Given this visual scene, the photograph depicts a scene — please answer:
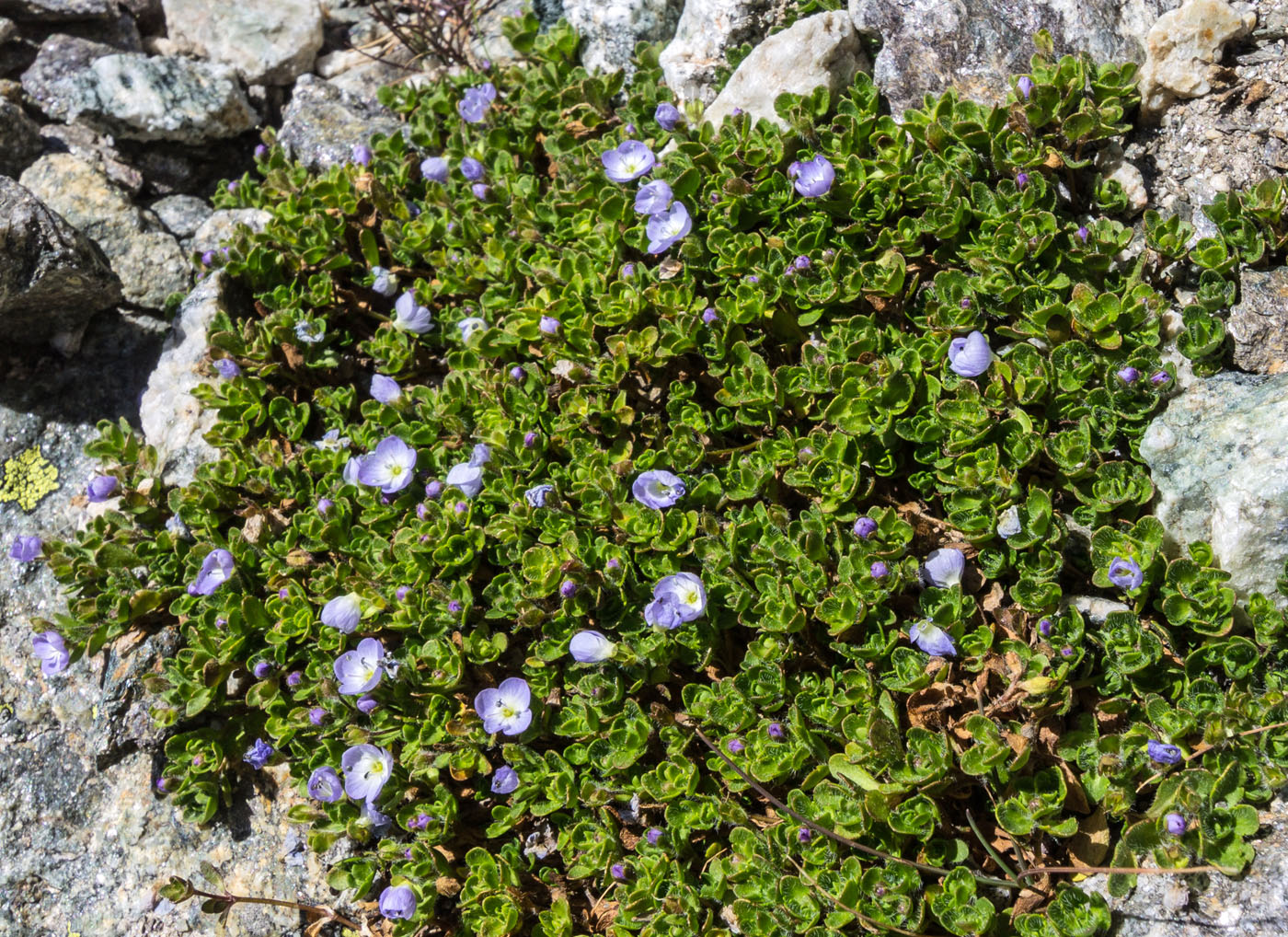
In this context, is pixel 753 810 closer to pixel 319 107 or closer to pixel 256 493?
pixel 256 493

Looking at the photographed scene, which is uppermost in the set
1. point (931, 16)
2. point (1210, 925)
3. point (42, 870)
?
point (931, 16)

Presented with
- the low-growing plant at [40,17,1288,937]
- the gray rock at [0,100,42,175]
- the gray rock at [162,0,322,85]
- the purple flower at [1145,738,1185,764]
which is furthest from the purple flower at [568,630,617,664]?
the gray rock at [162,0,322,85]

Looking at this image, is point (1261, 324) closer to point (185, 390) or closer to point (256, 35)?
point (185, 390)

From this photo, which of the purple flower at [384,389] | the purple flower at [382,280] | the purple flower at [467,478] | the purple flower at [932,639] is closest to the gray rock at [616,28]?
the purple flower at [382,280]

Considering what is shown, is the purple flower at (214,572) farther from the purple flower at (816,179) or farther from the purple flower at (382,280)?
the purple flower at (816,179)

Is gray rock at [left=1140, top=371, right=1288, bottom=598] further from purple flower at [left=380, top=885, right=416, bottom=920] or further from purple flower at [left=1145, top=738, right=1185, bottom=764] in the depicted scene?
purple flower at [left=380, top=885, right=416, bottom=920]

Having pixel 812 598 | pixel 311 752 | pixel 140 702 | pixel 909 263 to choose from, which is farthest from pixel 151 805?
pixel 909 263

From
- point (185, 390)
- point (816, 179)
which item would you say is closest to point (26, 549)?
point (185, 390)
